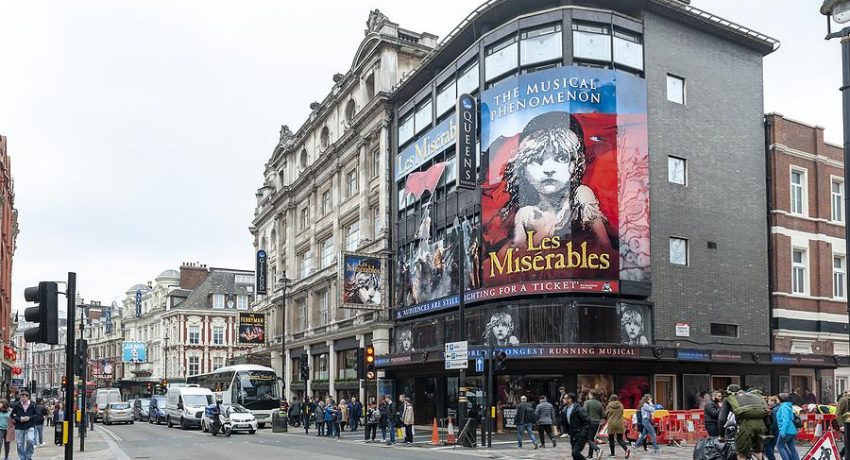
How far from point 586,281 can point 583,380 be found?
Answer: 11.7 feet

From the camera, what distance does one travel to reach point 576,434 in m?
17.4

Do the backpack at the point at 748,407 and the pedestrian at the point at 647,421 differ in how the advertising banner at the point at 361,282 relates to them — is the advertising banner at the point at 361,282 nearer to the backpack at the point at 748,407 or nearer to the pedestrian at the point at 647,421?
the pedestrian at the point at 647,421

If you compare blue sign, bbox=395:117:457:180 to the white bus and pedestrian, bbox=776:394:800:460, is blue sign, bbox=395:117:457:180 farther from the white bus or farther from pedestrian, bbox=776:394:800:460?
pedestrian, bbox=776:394:800:460

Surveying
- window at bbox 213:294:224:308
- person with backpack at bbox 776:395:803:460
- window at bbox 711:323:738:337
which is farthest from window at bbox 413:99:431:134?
window at bbox 213:294:224:308

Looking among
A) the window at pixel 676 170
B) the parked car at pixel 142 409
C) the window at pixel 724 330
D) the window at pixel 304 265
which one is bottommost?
the parked car at pixel 142 409

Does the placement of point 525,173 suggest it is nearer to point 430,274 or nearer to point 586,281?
point 586,281

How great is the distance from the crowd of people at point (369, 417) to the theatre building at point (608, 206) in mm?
1746

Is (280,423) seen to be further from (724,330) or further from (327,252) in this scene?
(724,330)

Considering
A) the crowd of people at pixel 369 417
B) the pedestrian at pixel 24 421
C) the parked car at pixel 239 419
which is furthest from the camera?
the parked car at pixel 239 419

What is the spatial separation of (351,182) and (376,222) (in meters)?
5.02

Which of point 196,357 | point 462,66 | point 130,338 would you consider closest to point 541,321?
point 462,66

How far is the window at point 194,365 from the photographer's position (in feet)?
316

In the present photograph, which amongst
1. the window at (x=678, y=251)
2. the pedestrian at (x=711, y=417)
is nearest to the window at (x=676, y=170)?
the window at (x=678, y=251)

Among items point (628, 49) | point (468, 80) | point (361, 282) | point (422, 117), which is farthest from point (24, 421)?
point (422, 117)
